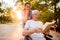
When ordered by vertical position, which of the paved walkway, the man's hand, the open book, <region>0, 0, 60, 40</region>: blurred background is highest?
<region>0, 0, 60, 40</region>: blurred background

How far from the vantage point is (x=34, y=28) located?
6.30ft

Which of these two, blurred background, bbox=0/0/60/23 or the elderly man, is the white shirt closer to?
the elderly man

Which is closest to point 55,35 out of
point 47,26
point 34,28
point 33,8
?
point 47,26

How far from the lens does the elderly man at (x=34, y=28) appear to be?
190 centimetres

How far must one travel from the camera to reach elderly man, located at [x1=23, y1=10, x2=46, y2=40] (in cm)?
190

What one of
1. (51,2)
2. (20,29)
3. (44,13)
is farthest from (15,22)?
(51,2)

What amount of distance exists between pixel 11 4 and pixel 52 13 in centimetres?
53

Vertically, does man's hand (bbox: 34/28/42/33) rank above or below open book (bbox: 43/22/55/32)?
below

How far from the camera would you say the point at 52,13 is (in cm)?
196

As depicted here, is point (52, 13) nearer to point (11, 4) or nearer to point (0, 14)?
point (11, 4)

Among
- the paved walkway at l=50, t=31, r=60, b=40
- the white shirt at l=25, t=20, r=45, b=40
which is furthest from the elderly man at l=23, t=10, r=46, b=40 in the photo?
the paved walkway at l=50, t=31, r=60, b=40

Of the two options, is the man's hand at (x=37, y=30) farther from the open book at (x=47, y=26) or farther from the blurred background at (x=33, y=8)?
the blurred background at (x=33, y=8)

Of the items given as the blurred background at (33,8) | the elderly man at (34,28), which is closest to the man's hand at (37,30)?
the elderly man at (34,28)

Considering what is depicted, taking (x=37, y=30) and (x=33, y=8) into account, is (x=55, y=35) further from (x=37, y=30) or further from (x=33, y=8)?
A: (x=33, y=8)
